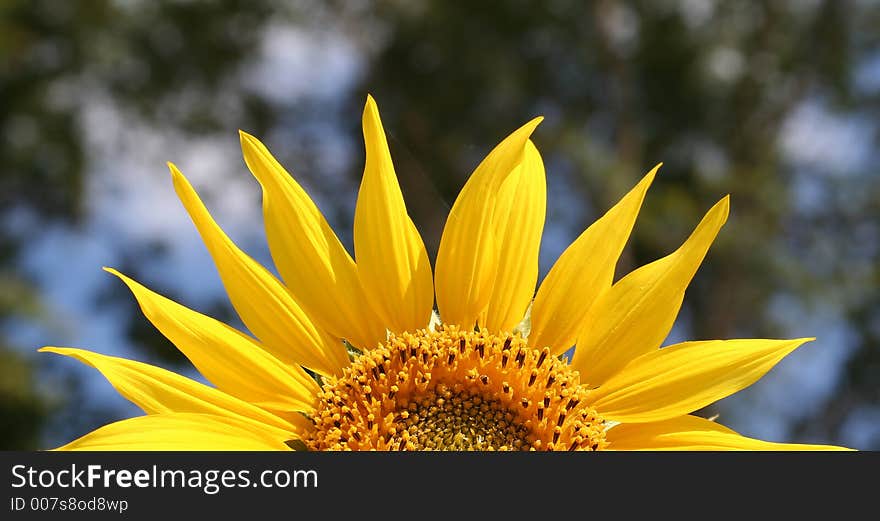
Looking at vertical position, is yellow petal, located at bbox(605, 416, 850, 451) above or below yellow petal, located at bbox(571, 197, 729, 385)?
below

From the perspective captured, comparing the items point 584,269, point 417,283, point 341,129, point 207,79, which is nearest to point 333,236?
point 417,283

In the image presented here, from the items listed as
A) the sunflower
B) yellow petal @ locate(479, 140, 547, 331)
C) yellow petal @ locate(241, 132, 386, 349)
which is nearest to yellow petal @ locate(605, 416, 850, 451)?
the sunflower

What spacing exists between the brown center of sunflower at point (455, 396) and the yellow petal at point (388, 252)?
25 millimetres

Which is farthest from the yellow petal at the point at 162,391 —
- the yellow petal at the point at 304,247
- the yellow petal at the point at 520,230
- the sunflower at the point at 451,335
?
the yellow petal at the point at 520,230

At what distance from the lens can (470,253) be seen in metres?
0.78

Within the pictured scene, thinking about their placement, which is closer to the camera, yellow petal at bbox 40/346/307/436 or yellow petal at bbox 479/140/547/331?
yellow petal at bbox 40/346/307/436

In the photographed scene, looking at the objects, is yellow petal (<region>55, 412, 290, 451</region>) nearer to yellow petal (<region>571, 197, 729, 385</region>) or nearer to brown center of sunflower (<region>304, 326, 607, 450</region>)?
brown center of sunflower (<region>304, 326, 607, 450</region>)

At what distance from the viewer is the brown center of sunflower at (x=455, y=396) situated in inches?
29.1

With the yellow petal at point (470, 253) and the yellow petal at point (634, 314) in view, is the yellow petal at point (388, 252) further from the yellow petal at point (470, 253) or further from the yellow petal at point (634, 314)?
the yellow petal at point (634, 314)

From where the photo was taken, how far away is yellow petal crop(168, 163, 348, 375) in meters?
0.73

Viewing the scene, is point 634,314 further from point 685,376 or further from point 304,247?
point 304,247

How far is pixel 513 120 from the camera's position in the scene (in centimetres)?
745

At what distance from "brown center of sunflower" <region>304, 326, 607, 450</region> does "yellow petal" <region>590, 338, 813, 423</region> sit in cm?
3

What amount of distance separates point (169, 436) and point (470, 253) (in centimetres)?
30
